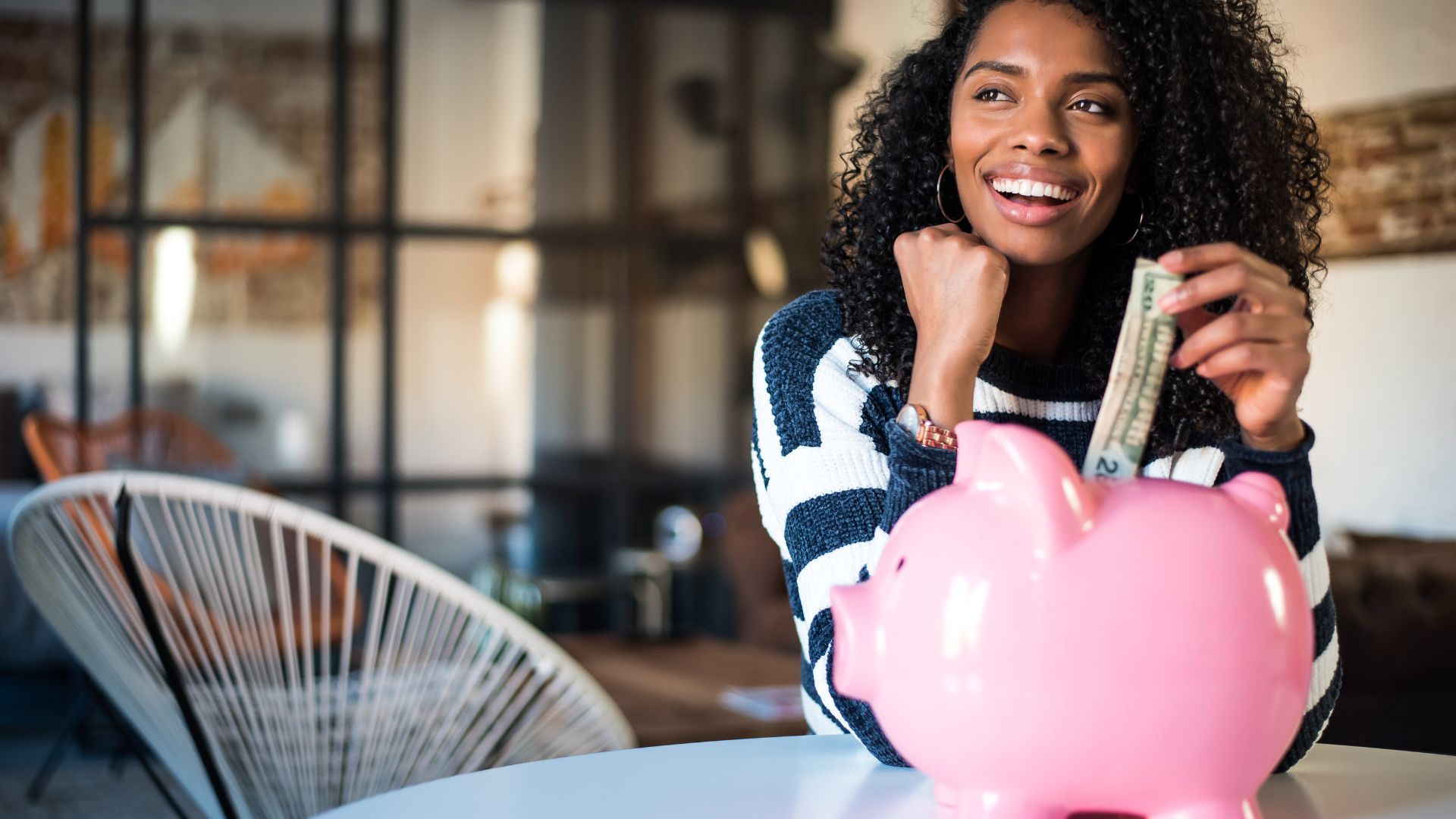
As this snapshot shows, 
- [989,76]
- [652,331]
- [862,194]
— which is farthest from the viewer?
[652,331]

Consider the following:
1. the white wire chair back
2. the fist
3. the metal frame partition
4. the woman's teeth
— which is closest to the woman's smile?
the woman's teeth

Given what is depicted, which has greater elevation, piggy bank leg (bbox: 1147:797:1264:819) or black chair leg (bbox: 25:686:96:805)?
piggy bank leg (bbox: 1147:797:1264:819)

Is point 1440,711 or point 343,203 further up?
point 343,203

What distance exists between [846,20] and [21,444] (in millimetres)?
3607

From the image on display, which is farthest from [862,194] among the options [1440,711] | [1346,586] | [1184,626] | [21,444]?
[21,444]

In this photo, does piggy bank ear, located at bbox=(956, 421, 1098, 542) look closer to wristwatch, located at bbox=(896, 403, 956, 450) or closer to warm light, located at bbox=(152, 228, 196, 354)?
wristwatch, located at bbox=(896, 403, 956, 450)

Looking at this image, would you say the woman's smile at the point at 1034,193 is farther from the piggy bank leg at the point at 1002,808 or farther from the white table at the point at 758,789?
the piggy bank leg at the point at 1002,808

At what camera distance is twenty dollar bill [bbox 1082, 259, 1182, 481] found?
0.65 metres

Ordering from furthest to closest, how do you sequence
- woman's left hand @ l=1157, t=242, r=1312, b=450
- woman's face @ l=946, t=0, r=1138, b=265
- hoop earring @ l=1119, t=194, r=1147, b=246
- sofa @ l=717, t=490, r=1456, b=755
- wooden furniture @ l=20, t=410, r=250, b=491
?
wooden furniture @ l=20, t=410, r=250, b=491 → sofa @ l=717, t=490, r=1456, b=755 → hoop earring @ l=1119, t=194, r=1147, b=246 → woman's face @ l=946, t=0, r=1138, b=265 → woman's left hand @ l=1157, t=242, r=1312, b=450

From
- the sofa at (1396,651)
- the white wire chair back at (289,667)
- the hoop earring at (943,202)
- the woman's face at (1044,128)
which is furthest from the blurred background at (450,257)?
the woman's face at (1044,128)

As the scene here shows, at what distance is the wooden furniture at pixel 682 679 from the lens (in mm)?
2549

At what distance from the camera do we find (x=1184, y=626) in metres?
0.59

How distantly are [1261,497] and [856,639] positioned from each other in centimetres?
20

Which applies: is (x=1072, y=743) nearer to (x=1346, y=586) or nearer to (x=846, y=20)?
(x=1346, y=586)
